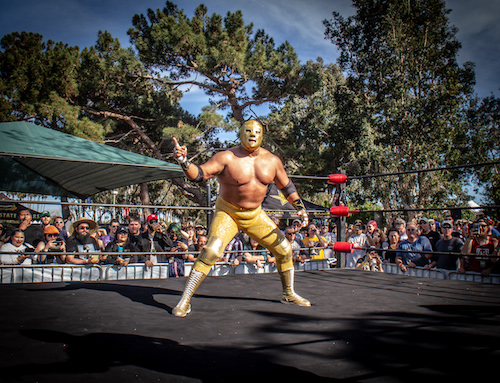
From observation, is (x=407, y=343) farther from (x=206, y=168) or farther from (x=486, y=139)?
(x=486, y=139)

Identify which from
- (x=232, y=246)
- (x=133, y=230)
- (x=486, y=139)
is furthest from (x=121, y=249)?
(x=486, y=139)

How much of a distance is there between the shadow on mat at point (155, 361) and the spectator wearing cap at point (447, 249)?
11.5 feet

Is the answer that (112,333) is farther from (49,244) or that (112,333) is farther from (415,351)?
(49,244)

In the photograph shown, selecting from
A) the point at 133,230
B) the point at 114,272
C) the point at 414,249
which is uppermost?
the point at 133,230

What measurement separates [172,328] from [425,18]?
1531 centimetres

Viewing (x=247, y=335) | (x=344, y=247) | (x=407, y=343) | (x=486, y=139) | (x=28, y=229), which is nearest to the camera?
(x=407, y=343)

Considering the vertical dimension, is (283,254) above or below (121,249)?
above

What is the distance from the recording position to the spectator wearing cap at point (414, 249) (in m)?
4.52

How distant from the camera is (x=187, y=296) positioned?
245 cm

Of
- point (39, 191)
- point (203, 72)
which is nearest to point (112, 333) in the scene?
point (39, 191)

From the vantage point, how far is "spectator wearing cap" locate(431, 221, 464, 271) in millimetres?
4344

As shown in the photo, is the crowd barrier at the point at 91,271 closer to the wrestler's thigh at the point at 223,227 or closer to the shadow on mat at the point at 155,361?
the wrestler's thigh at the point at 223,227

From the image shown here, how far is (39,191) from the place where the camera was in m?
7.53

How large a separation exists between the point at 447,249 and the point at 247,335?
3587mm
